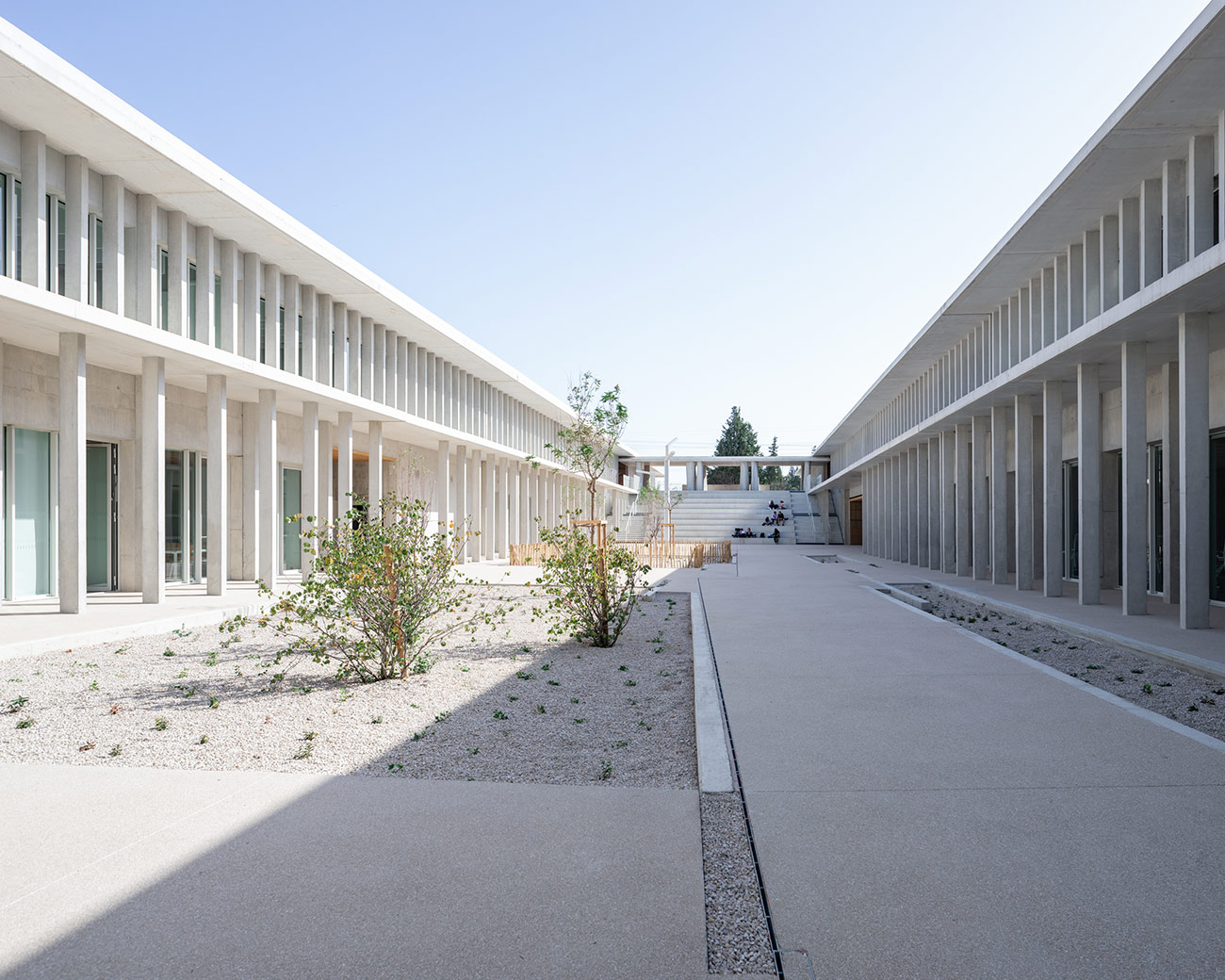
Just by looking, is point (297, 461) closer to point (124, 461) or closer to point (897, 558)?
point (124, 461)

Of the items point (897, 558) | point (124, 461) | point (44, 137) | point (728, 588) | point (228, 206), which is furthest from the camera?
point (897, 558)

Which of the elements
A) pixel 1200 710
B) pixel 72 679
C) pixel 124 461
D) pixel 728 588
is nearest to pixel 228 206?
pixel 124 461

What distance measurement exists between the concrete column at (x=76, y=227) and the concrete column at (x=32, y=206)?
1.44ft

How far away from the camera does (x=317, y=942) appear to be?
316 centimetres

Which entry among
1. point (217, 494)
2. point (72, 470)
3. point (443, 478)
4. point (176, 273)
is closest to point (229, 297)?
point (176, 273)

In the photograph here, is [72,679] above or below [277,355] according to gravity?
below

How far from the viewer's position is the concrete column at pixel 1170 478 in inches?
594

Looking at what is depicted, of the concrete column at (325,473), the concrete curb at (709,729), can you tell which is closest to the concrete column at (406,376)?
the concrete column at (325,473)

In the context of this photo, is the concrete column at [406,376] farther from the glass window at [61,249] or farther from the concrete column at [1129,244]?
the concrete column at [1129,244]

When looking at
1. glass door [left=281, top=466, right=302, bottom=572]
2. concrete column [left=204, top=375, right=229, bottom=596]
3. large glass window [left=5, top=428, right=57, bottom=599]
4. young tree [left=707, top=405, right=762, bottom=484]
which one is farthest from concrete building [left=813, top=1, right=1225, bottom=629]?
young tree [left=707, top=405, right=762, bottom=484]

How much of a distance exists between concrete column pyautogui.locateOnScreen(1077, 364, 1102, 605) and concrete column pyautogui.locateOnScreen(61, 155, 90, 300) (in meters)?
15.4

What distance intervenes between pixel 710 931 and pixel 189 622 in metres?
11.2

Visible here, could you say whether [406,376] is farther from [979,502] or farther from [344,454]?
[979,502]

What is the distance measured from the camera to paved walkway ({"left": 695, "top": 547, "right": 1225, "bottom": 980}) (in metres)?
3.12
